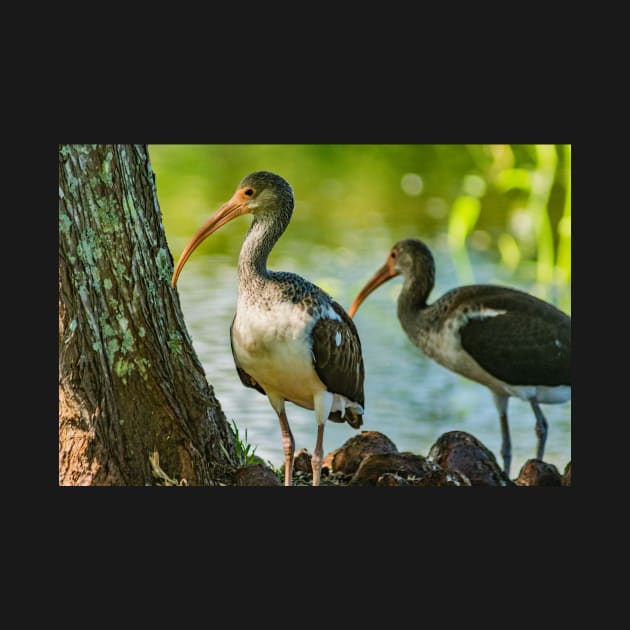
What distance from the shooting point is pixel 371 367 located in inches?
406

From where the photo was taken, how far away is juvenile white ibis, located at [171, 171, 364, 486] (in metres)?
7.54

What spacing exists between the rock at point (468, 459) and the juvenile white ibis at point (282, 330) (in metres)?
0.62

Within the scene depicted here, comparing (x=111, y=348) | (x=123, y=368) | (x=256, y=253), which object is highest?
(x=256, y=253)

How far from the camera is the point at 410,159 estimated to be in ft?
32.5

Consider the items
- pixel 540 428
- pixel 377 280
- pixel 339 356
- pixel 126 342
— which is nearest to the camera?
pixel 126 342

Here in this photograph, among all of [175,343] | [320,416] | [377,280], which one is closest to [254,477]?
[320,416]

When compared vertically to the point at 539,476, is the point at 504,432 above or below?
above

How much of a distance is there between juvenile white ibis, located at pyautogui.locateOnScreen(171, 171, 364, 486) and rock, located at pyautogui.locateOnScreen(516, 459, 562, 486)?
1.12 meters

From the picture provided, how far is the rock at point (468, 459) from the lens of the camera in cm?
806

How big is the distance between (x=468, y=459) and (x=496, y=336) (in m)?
1.17

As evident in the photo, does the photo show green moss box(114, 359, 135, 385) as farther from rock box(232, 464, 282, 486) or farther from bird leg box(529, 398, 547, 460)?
bird leg box(529, 398, 547, 460)

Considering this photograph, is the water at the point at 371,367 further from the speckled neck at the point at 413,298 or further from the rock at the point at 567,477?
the rock at the point at 567,477

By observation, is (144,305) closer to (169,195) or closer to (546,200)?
(169,195)

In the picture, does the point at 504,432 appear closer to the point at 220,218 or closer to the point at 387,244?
the point at 387,244
